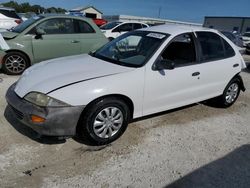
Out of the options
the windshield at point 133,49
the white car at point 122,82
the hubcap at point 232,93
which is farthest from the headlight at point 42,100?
the hubcap at point 232,93

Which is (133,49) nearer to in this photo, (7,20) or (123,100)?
(123,100)

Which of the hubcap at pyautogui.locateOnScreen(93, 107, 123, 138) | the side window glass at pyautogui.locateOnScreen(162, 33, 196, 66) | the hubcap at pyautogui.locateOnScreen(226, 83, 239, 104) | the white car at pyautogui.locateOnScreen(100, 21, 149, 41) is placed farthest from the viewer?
the white car at pyautogui.locateOnScreen(100, 21, 149, 41)

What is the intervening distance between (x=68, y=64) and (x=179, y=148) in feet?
6.90

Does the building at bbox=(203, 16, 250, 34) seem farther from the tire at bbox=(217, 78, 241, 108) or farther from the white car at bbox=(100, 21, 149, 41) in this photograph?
the tire at bbox=(217, 78, 241, 108)

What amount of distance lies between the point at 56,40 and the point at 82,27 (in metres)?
0.89

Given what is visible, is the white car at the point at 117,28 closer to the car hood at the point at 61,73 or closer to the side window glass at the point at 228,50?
the side window glass at the point at 228,50

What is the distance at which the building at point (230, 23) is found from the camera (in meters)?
43.2

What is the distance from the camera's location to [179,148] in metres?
3.63

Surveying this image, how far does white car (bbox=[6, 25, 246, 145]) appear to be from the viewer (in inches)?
123

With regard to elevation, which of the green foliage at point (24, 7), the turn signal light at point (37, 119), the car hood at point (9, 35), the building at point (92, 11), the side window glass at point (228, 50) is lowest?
the green foliage at point (24, 7)

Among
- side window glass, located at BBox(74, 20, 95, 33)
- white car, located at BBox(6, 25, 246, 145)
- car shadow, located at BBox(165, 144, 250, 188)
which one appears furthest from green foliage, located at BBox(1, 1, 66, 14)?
car shadow, located at BBox(165, 144, 250, 188)

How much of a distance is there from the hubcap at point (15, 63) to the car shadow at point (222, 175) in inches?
206

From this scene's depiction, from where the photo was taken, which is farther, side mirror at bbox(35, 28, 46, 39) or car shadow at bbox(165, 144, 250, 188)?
A: side mirror at bbox(35, 28, 46, 39)

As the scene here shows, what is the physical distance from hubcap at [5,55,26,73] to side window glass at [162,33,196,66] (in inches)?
162
